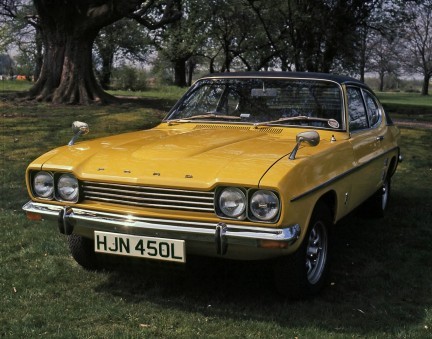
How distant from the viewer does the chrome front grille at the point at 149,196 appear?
3309 mm

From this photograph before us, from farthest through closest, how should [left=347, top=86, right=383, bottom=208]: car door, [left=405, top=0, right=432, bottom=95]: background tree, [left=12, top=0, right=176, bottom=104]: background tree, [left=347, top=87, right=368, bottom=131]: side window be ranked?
[left=405, top=0, right=432, bottom=95]: background tree < [left=12, top=0, right=176, bottom=104]: background tree < [left=347, top=87, right=368, bottom=131]: side window < [left=347, top=86, right=383, bottom=208]: car door

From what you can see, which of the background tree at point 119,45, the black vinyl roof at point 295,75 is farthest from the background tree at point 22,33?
the black vinyl roof at point 295,75

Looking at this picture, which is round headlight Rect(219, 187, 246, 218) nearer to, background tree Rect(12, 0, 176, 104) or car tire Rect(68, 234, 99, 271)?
car tire Rect(68, 234, 99, 271)

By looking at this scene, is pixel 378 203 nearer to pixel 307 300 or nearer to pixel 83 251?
pixel 307 300

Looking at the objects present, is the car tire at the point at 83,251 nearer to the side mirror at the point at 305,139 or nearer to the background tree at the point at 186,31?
the side mirror at the point at 305,139

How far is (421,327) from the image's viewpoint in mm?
3352

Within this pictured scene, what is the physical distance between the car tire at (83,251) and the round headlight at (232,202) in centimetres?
135

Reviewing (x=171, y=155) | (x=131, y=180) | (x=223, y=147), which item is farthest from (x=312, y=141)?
(x=131, y=180)

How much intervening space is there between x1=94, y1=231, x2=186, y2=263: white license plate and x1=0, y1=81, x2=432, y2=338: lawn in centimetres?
17

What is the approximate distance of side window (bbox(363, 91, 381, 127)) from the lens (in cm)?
543

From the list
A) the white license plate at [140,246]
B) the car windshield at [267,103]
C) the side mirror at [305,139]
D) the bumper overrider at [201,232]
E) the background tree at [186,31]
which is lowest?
the white license plate at [140,246]

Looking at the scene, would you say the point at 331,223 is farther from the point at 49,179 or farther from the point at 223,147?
the point at 49,179

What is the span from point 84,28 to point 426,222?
46.5 feet

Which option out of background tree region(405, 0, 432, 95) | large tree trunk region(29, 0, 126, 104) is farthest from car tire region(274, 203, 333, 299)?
background tree region(405, 0, 432, 95)
